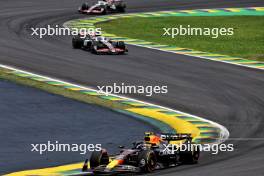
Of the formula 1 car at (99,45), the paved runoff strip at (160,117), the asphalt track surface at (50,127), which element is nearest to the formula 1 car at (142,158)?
the paved runoff strip at (160,117)

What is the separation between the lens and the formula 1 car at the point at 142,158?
939 inches

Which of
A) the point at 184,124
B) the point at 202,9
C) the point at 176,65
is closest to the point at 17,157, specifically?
the point at 184,124

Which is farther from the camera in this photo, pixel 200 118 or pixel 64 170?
pixel 200 118

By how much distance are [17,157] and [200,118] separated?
30.0 feet

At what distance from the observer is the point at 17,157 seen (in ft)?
85.0

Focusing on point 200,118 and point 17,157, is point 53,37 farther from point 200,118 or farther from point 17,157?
point 17,157

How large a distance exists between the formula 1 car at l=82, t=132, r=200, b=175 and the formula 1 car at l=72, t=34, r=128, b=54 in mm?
21662

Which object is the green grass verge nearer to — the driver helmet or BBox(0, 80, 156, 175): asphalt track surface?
BBox(0, 80, 156, 175): asphalt track surface

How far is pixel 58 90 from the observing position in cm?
3753

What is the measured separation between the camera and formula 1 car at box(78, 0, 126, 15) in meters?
61.1

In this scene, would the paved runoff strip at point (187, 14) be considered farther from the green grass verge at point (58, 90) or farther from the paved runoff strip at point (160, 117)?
the green grass verge at point (58, 90)

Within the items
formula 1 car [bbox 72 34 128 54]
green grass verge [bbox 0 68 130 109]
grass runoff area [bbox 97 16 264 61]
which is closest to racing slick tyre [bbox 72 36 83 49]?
formula 1 car [bbox 72 34 128 54]

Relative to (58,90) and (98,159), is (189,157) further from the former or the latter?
(58,90)

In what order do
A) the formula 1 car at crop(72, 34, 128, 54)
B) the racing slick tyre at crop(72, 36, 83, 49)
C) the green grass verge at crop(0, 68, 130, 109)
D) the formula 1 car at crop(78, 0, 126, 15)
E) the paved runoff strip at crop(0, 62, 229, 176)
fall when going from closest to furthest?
1. the paved runoff strip at crop(0, 62, 229, 176)
2. the green grass verge at crop(0, 68, 130, 109)
3. the formula 1 car at crop(72, 34, 128, 54)
4. the racing slick tyre at crop(72, 36, 83, 49)
5. the formula 1 car at crop(78, 0, 126, 15)
